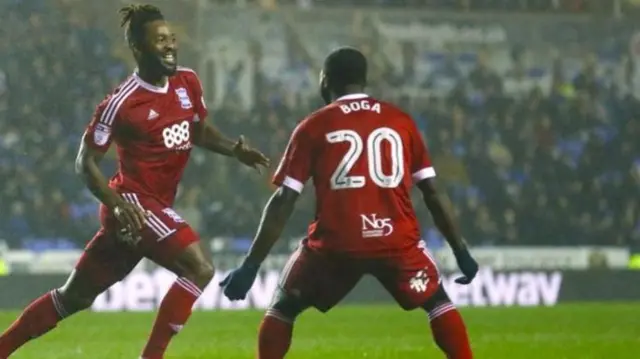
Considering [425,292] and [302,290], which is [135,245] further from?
[425,292]

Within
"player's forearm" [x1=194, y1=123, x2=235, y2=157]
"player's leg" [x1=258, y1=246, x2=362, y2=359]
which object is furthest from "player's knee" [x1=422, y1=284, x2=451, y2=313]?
"player's forearm" [x1=194, y1=123, x2=235, y2=157]

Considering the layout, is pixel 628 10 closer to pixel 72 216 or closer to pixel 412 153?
pixel 72 216

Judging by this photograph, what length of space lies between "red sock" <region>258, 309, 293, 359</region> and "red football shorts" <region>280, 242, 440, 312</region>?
158mm

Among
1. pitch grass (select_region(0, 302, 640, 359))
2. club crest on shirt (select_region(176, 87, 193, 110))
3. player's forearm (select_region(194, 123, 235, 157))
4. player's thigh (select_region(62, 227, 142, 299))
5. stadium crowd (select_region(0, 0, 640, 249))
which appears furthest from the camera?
stadium crowd (select_region(0, 0, 640, 249))

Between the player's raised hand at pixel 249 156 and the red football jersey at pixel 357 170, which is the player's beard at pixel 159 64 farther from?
the red football jersey at pixel 357 170

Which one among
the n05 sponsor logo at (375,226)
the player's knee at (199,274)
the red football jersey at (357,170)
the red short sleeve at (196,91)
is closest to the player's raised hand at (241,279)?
the red football jersey at (357,170)

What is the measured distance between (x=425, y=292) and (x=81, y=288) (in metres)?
2.49

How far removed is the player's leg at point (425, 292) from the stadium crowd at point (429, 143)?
14.6 metres

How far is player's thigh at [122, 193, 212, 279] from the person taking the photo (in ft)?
27.5

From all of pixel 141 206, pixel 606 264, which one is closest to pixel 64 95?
pixel 606 264

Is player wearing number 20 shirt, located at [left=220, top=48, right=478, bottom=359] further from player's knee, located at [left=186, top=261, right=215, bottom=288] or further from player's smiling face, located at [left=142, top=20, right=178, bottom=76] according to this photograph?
player's smiling face, located at [left=142, top=20, right=178, bottom=76]

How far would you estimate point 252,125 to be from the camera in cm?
2358

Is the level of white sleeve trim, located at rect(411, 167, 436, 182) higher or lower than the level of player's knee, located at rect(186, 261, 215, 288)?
higher

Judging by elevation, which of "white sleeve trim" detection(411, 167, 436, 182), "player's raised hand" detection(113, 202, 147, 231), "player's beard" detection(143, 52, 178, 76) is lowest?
"player's raised hand" detection(113, 202, 147, 231)
